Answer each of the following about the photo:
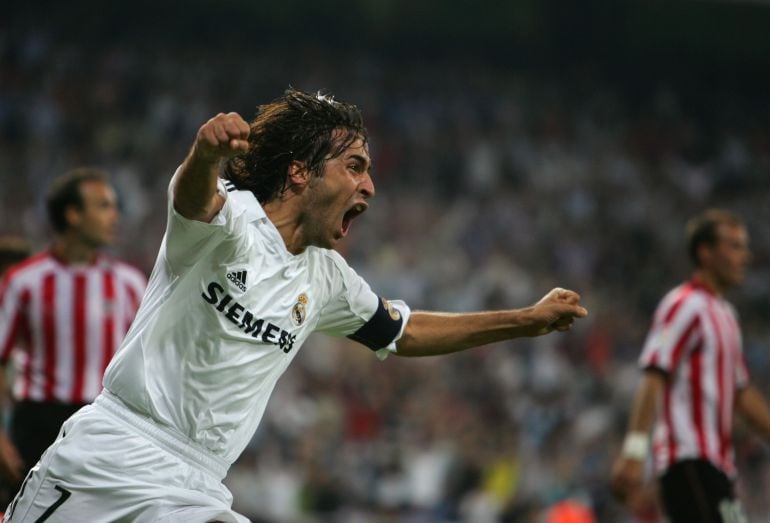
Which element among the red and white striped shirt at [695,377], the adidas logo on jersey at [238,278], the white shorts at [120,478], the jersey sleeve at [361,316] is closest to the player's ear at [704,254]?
the red and white striped shirt at [695,377]

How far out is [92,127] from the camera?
13906 mm

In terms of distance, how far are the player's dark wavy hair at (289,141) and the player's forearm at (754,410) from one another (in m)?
3.38

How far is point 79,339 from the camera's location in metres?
5.64

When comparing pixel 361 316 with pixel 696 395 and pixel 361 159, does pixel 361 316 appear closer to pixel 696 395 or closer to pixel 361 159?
pixel 361 159

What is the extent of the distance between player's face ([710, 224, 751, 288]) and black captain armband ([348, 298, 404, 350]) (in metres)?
2.66

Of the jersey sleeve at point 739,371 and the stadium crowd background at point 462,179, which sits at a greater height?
the stadium crowd background at point 462,179

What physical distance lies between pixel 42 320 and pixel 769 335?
438 inches

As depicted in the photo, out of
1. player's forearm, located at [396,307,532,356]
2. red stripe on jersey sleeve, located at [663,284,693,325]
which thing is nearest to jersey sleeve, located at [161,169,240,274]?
player's forearm, located at [396,307,532,356]

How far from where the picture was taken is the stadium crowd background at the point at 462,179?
10945mm

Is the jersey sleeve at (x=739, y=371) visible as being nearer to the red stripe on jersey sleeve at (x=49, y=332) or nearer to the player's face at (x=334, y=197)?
the player's face at (x=334, y=197)

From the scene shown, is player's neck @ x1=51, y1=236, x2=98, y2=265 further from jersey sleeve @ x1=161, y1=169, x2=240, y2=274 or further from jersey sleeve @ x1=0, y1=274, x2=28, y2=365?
jersey sleeve @ x1=161, y1=169, x2=240, y2=274

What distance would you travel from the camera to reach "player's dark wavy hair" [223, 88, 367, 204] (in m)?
3.46

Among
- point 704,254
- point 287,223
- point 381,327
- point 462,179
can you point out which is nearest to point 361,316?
point 381,327

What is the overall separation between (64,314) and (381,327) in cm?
240
